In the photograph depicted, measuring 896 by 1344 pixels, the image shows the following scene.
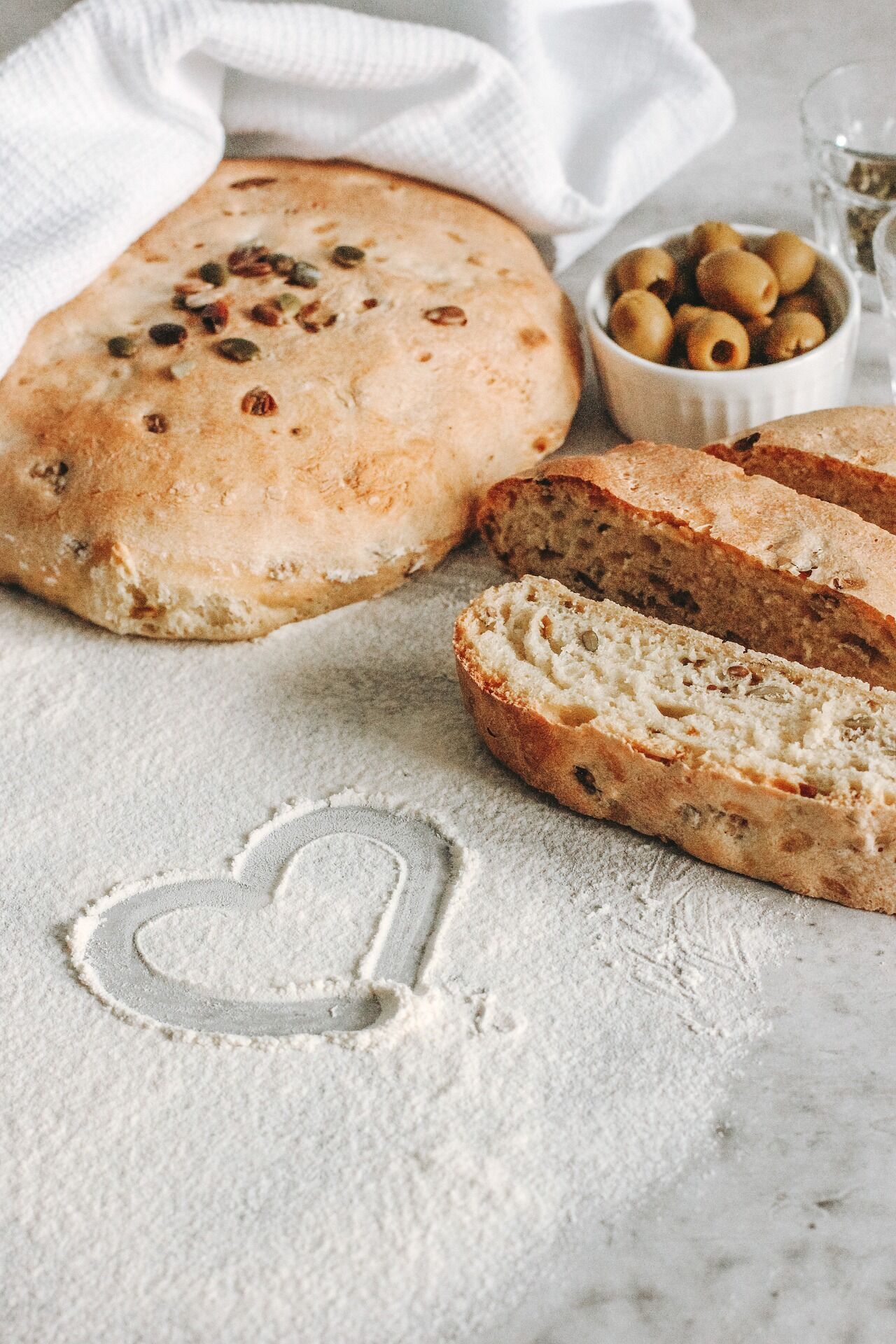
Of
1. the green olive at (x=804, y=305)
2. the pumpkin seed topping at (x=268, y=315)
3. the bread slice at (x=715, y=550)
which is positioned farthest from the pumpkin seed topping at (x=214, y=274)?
the green olive at (x=804, y=305)

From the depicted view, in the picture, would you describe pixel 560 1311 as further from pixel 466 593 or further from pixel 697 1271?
pixel 466 593

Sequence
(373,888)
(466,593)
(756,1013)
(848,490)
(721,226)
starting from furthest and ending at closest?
(721,226)
(466,593)
(848,490)
(373,888)
(756,1013)

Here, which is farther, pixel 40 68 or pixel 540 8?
pixel 540 8

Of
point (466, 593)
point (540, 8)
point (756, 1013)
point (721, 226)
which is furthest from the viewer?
point (540, 8)

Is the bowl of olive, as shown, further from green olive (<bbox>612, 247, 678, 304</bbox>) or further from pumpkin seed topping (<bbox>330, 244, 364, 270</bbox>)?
pumpkin seed topping (<bbox>330, 244, 364, 270</bbox>)

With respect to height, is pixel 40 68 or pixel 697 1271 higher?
pixel 40 68

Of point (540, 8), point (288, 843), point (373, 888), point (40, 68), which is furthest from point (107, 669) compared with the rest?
point (540, 8)

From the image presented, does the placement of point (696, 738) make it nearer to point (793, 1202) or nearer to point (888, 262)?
point (793, 1202)

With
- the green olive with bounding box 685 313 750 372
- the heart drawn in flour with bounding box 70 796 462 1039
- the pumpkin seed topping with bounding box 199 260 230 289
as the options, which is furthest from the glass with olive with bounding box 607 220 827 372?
the heart drawn in flour with bounding box 70 796 462 1039

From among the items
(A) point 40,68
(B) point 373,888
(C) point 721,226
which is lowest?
(B) point 373,888
